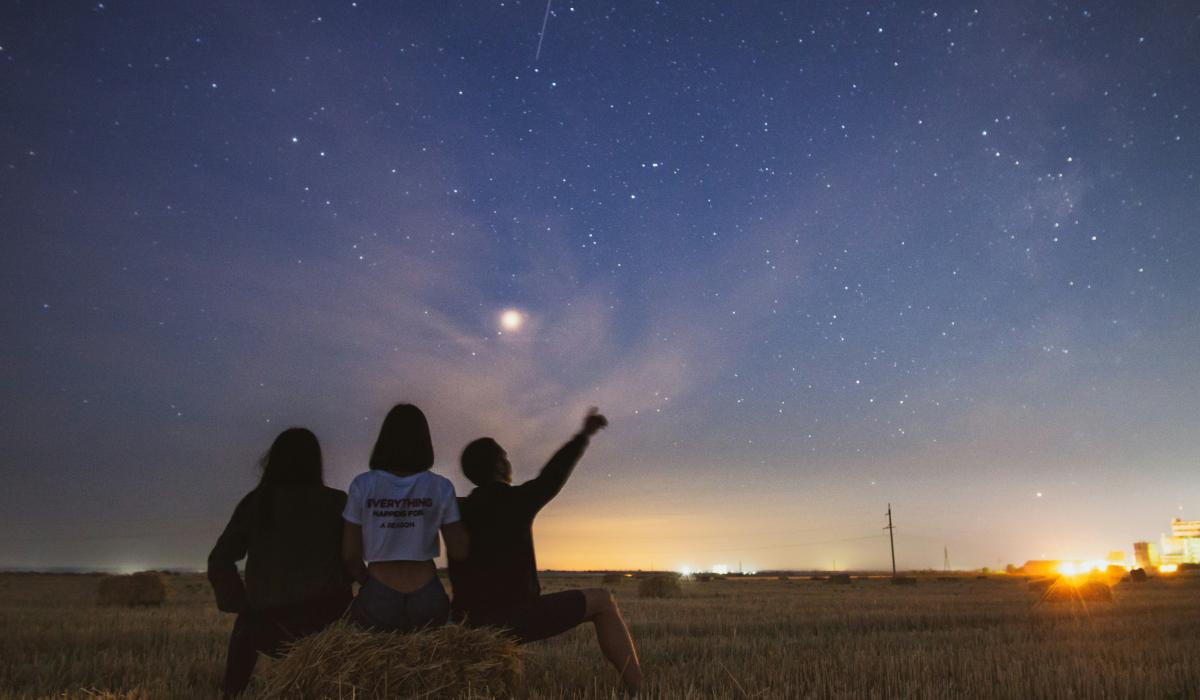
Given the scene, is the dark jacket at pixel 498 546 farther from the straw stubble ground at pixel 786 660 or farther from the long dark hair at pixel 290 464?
the long dark hair at pixel 290 464

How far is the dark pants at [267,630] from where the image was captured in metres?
4.98

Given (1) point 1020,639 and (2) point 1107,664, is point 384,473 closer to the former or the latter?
(2) point 1107,664

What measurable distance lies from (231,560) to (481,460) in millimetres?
1745

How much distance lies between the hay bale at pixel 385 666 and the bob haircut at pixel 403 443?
1011 millimetres

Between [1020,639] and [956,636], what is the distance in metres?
0.73

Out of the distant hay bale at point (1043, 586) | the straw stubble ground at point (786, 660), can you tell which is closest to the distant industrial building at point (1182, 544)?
the distant hay bale at point (1043, 586)

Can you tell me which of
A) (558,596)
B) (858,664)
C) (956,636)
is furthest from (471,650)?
(956,636)

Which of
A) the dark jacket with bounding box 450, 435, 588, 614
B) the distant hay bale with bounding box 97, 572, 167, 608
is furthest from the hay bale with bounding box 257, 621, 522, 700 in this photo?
the distant hay bale with bounding box 97, 572, 167, 608

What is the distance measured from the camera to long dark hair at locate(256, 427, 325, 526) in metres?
5.11

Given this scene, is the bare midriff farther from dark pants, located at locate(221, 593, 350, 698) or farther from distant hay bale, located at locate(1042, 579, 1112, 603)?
distant hay bale, located at locate(1042, 579, 1112, 603)

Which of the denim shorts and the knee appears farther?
the knee

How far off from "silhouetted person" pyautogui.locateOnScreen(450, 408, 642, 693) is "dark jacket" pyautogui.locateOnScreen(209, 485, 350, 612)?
0.84 m

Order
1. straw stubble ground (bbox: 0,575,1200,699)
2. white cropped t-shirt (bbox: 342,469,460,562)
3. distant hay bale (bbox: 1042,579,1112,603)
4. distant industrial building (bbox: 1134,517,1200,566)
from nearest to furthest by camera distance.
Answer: white cropped t-shirt (bbox: 342,469,460,562), straw stubble ground (bbox: 0,575,1200,699), distant hay bale (bbox: 1042,579,1112,603), distant industrial building (bbox: 1134,517,1200,566)

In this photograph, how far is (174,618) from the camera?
14.2 m
